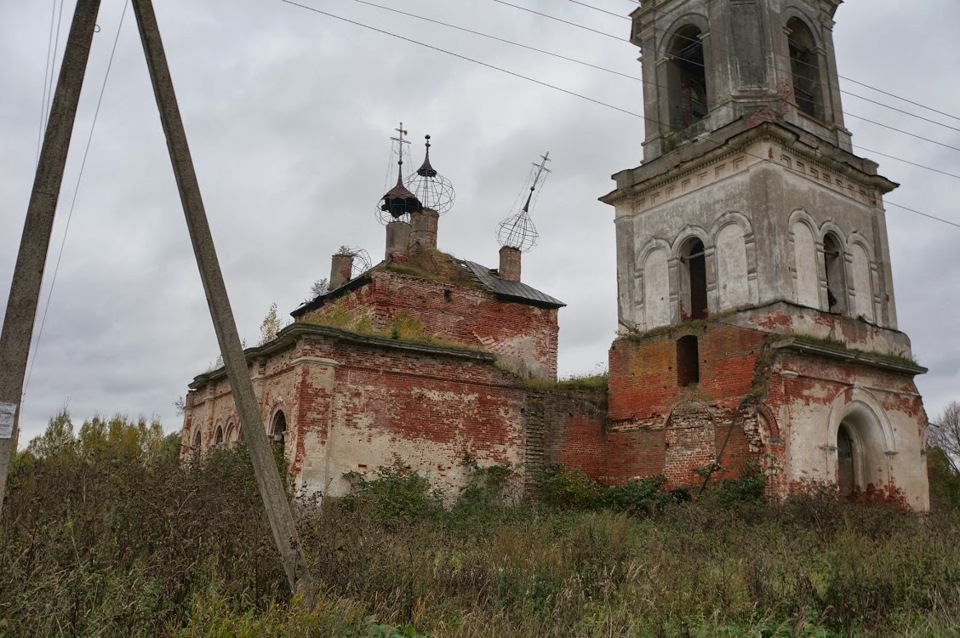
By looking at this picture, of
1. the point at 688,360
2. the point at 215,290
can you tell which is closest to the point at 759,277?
the point at 688,360

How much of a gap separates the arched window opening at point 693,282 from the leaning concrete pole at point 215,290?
11.9 m

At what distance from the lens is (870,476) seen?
49.4 ft

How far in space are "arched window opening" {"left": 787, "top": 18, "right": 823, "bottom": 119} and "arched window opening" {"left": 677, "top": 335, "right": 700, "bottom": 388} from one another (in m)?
6.76

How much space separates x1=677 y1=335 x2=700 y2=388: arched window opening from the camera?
15541 millimetres

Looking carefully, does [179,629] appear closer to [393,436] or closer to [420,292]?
[393,436]

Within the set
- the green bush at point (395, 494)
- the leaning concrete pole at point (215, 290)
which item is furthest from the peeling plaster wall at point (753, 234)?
the leaning concrete pole at point (215, 290)

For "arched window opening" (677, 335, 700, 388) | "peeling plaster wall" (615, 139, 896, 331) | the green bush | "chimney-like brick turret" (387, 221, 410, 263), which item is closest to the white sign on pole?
the green bush

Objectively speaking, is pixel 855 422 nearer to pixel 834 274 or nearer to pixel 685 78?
pixel 834 274

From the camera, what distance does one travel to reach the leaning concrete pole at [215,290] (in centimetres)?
599

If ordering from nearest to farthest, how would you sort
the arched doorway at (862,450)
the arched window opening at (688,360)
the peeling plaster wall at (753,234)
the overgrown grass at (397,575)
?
the overgrown grass at (397,575) → the peeling plaster wall at (753,234) → the arched doorway at (862,450) → the arched window opening at (688,360)

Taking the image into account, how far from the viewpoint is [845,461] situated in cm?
1536

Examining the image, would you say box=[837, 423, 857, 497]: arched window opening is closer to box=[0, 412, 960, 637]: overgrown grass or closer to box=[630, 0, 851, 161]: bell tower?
box=[0, 412, 960, 637]: overgrown grass

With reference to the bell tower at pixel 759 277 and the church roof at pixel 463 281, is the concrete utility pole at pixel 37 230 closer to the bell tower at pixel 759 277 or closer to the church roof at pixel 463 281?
the bell tower at pixel 759 277

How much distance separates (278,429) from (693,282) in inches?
390
